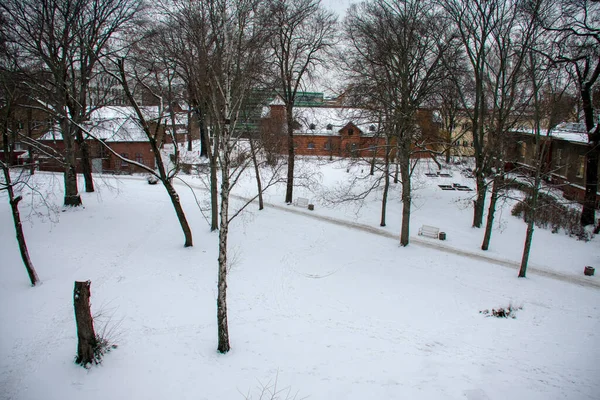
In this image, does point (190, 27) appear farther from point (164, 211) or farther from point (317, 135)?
point (317, 135)

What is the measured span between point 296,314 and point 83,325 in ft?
16.6

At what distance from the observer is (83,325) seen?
23.9 ft

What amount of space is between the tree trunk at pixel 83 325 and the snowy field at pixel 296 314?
0.88ft

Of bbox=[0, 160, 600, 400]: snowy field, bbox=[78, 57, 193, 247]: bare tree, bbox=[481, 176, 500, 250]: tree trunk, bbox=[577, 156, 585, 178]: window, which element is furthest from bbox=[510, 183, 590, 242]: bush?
bbox=[78, 57, 193, 247]: bare tree

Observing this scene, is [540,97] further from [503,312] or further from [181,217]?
[181,217]

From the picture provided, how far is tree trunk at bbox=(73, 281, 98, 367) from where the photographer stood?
7211 mm

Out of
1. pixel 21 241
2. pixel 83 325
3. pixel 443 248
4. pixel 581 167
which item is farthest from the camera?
pixel 581 167

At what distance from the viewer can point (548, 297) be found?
1082 centimetres

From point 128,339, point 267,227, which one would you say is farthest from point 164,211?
point 128,339

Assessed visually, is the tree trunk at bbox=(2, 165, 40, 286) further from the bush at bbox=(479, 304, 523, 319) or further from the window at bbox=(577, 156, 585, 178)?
the window at bbox=(577, 156, 585, 178)

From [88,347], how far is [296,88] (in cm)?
1609

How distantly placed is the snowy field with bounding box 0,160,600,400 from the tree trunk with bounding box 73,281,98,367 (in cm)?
27

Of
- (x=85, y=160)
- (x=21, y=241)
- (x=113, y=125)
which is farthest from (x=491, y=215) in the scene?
(x=113, y=125)

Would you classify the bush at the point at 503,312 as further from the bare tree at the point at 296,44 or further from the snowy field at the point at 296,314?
the bare tree at the point at 296,44
